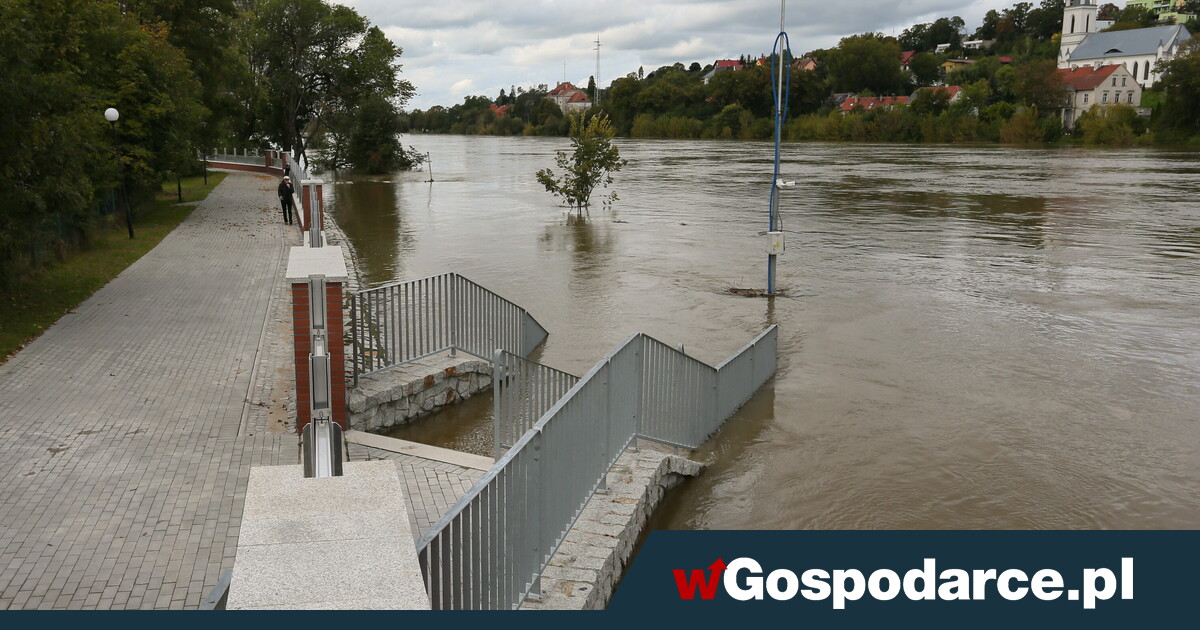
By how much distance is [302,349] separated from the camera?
867 centimetres

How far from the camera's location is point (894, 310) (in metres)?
17.9

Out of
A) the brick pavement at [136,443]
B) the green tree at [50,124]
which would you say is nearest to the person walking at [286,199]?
the green tree at [50,124]

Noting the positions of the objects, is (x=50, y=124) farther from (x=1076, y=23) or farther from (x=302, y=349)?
(x=1076, y=23)

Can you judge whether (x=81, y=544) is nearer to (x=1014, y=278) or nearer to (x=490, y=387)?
(x=490, y=387)

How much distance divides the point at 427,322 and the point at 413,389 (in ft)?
3.04

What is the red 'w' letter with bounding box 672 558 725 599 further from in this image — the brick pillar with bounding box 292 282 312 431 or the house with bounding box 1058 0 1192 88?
the house with bounding box 1058 0 1192 88

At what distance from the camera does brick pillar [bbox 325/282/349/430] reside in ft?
28.0

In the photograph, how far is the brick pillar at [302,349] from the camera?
855cm

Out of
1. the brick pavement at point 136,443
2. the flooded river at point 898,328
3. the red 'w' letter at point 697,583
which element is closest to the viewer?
the red 'w' letter at point 697,583

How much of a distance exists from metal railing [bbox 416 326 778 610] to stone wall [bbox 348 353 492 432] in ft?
8.84

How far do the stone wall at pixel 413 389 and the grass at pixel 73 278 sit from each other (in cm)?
469

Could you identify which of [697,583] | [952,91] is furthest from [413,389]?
[952,91]

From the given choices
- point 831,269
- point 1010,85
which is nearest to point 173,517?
point 831,269

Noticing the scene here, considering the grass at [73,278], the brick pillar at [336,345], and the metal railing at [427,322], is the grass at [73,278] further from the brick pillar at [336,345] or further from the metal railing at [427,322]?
the brick pillar at [336,345]
